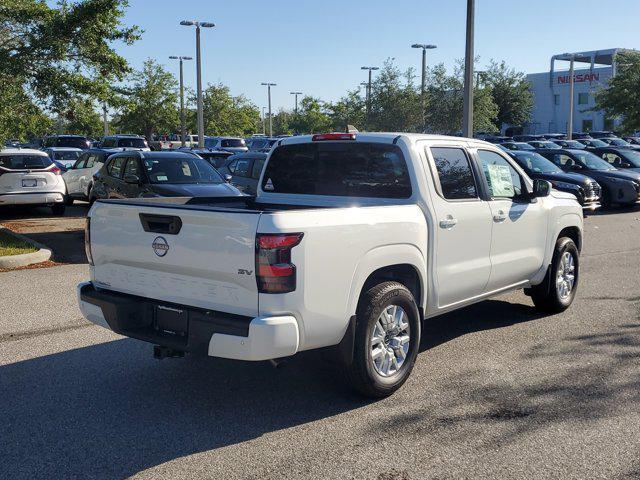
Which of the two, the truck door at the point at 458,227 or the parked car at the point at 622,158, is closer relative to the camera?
the truck door at the point at 458,227

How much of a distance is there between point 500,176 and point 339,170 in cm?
171

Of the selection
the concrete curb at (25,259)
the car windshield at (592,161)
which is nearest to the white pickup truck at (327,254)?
the concrete curb at (25,259)

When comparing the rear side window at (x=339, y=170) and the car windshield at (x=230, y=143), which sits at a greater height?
the car windshield at (x=230, y=143)

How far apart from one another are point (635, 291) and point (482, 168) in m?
3.63

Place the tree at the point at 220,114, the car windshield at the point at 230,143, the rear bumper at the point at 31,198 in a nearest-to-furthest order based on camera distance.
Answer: the rear bumper at the point at 31,198
the car windshield at the point at 230,143
the tree at the point at 220,114

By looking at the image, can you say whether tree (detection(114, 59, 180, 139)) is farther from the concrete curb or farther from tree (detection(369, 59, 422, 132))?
the concrete curb

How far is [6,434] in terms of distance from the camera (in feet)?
14.3

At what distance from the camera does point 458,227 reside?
18.6ft

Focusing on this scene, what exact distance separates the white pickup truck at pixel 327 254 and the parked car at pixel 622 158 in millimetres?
16328

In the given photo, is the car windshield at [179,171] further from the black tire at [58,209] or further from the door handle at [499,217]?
the door handle at [499,217]

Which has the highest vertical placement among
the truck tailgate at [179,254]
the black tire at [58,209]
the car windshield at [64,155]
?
the car windshield at [64,155]

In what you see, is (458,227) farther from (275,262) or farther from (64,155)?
(64,155)

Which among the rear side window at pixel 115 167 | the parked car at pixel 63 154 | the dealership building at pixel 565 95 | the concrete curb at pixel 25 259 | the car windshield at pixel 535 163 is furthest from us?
the dealership building at pixel 565 95

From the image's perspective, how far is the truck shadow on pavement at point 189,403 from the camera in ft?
13.6
